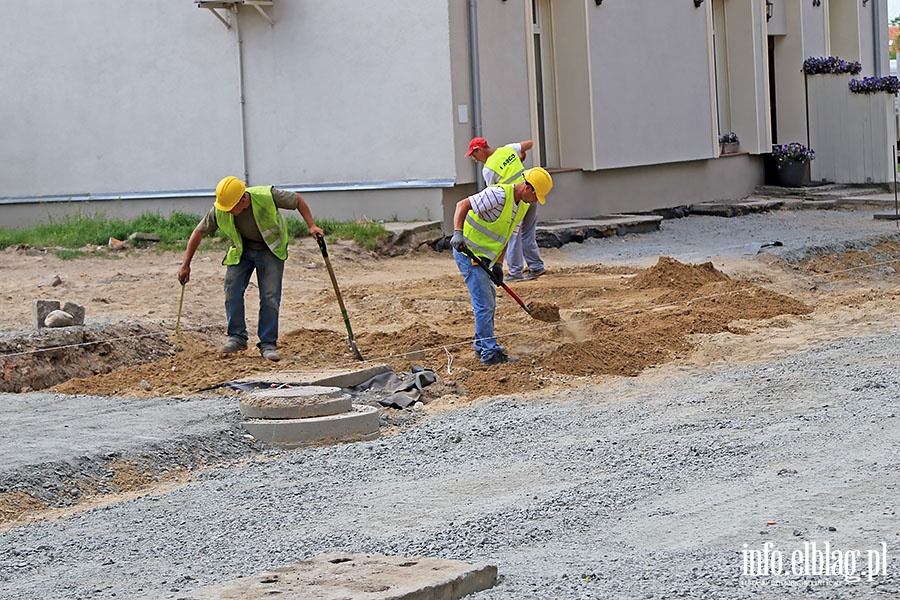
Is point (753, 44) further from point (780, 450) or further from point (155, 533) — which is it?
point (155, 533)

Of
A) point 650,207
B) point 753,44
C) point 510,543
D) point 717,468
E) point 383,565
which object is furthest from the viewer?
point 753,44

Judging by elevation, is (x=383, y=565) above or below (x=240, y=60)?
below

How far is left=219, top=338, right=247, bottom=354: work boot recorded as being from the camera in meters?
10.8

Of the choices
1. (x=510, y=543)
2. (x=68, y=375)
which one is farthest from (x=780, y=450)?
(x=68, y=375)

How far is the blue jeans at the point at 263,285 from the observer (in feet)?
35.1

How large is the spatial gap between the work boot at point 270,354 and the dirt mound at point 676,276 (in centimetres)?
453

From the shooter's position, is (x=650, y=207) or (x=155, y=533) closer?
(x=155, y=533)

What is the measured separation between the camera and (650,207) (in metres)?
21.9

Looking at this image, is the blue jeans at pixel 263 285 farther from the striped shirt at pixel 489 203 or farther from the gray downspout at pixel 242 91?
the gray downspout at pixel 242 91

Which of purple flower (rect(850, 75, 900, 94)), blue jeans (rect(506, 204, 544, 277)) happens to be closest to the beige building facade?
blue jeans (rect(506, 204, 544, 277))

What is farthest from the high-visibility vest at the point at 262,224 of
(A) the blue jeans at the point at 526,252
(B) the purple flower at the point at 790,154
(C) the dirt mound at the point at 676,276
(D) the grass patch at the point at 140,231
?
(B) the purple flower at the point at 790,154

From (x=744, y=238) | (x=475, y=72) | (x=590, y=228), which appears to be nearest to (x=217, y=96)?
(x=475, y=72)

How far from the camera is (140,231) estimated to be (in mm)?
18297

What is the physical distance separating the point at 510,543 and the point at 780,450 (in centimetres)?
201
